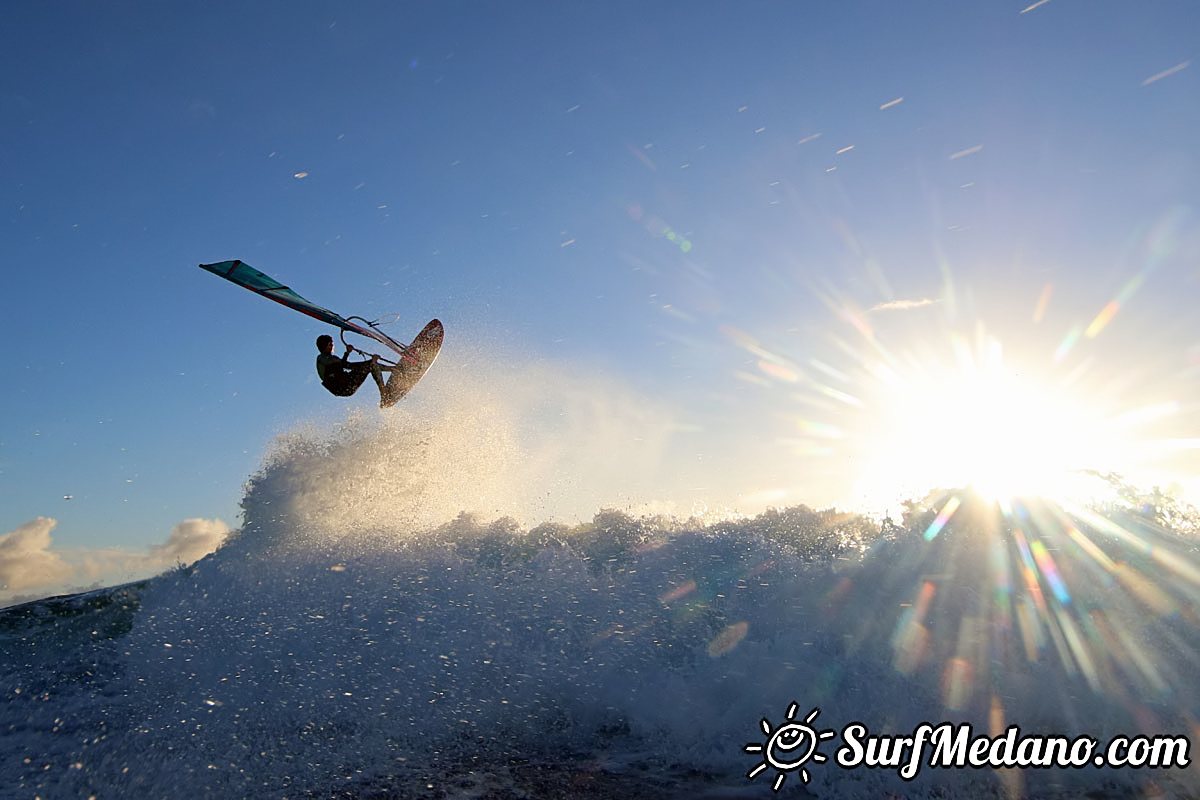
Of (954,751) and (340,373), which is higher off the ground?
(340,373)

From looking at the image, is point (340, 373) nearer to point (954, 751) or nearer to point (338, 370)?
point (338, 370)

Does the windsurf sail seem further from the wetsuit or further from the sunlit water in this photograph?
the sunlit water

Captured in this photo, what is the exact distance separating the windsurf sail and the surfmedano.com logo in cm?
935

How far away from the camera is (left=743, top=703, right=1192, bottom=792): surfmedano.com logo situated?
603 centimetres

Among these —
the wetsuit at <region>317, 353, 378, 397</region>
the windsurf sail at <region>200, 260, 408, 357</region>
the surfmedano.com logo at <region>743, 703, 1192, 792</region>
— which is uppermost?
the windsurf sail at <region>200, 260, 408, 357</region>

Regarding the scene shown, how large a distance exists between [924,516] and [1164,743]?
5.37 meters

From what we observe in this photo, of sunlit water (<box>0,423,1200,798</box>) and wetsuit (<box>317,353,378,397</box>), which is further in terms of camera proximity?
wetsuit (<box>317,353,378,397</box>)

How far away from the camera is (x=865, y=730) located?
677 centimetres

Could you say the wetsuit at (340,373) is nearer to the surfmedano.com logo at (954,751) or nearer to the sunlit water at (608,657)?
the sunlit water at (608,657)

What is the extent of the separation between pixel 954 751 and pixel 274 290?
39.7ft

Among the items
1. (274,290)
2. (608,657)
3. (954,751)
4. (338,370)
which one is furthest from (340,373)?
(954,751)

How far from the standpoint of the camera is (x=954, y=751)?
608 centimetres


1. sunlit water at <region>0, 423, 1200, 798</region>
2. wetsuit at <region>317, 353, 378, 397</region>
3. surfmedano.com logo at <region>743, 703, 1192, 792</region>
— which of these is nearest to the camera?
surfmedano.com logo at <region>743, 703, 1192, 792</region>

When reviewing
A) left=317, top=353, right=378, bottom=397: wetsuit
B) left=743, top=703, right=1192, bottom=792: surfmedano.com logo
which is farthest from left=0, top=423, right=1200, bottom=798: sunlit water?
left=317, top=353, right=378, bottom=397: wetsuit
